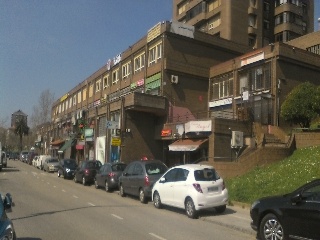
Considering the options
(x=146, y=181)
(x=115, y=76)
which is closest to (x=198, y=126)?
(x=146, y=181)

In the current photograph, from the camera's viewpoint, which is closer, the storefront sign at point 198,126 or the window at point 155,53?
the storefront sign at point 198,126

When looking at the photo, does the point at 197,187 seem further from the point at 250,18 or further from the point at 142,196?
the point at 250,18

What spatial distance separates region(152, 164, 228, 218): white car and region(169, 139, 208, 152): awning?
38.0 ft

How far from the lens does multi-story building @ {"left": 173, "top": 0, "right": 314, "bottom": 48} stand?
51750 millimetres

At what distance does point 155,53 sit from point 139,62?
397 centimetres

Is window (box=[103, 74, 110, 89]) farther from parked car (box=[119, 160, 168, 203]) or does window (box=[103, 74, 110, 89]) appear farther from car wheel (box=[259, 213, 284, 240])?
car wheel (box=[259, 213, 284, 240])

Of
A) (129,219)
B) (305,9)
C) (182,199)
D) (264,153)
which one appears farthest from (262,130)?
(305,9)

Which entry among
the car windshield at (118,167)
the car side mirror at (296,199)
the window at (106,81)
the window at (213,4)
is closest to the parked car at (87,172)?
the car windshield at (118,167)

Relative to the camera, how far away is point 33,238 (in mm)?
8539

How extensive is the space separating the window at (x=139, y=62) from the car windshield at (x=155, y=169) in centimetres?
2191

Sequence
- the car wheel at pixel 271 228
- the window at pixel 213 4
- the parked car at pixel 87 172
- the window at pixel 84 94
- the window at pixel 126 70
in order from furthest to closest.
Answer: the window at pixel 84 94, the window at pixel 213 4, the window at pixel 126 70, the parked car at pixel 87 172, the car wheel at pixel 271 228

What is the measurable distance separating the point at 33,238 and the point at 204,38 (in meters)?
29.1

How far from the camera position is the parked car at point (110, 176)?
66.4 ft

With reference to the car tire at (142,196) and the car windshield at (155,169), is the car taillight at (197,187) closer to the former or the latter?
the car tire at (142,196)
